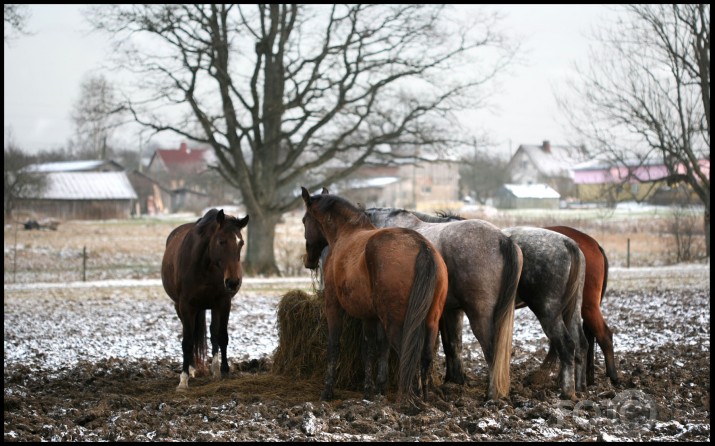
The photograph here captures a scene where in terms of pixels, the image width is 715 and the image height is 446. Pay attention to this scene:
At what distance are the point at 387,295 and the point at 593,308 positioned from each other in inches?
117

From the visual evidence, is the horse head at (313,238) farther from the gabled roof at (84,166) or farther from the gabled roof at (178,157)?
the gabled roof at (178,157)

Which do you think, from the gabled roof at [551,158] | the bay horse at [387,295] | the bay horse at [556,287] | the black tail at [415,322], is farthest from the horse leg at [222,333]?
the gabled roof at [551,158]

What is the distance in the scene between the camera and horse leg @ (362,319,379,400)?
7660 mm

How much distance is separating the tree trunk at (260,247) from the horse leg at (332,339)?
17.8m

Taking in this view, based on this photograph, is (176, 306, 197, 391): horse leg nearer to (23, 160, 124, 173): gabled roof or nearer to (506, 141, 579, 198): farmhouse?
(506, 141, 579, 198): farmhouse

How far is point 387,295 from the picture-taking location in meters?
7.18

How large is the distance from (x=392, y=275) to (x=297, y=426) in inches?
64.3

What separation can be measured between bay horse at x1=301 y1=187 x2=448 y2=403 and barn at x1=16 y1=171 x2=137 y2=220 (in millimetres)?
48509

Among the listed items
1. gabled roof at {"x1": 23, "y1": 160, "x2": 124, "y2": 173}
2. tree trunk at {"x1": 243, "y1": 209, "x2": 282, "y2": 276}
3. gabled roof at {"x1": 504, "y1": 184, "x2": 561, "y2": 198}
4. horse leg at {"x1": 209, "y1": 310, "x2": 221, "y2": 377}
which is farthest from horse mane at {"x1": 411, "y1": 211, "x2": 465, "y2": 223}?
gabled roof at {"x1": 23, "y1": 160, "x2": 124, "y2": 173}

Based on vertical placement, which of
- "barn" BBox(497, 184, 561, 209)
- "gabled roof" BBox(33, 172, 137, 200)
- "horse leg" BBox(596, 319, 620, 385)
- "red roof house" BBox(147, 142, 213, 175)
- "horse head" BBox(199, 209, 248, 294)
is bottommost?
"horse leg" BBox(596, 319, 620, 385)

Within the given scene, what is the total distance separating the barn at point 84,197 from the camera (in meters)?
54.1

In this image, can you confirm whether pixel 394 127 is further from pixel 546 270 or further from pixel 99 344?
pixel 546 270

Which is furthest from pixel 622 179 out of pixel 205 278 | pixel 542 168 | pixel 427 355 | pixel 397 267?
pixel 542 168


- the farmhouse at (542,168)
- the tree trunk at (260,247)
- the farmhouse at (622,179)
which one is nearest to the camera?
the farmhouse at (622,179)
